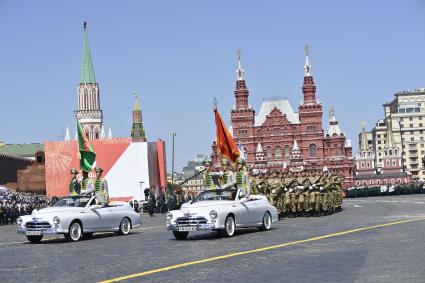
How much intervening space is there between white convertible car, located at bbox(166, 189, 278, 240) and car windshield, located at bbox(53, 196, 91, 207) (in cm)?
278

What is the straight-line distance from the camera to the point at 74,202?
70.0ft

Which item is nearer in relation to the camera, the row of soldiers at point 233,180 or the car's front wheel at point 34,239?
the car's front wheel at point 34,239

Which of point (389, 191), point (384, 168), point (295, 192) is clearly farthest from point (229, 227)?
point (384, 168)

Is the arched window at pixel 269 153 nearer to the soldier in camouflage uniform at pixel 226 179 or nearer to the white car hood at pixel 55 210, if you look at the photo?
the soldier in camouflage uniform at pixel 226 179

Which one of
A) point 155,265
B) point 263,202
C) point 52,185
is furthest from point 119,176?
point 155,265

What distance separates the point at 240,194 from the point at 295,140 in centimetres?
12208

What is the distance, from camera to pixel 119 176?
253 ft

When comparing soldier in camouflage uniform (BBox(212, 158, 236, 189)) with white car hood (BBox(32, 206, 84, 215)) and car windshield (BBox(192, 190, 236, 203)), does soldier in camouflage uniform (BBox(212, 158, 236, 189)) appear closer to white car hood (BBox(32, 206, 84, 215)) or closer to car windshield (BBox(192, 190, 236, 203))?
car windshield (BBox(192, 190, 236, 203))

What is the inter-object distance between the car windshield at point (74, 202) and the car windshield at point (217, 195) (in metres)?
3.08

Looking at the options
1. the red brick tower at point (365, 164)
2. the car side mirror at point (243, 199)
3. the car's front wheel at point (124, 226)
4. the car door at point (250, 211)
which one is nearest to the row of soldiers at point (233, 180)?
the car side mirror at point (243, 199)

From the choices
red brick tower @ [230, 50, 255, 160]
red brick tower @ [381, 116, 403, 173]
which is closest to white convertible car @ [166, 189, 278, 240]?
red brick tower @ [230, 50, 255, 160]

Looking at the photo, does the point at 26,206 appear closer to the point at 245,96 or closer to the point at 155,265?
the point at 155,265

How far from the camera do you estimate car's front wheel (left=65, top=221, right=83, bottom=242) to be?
68.0 ft

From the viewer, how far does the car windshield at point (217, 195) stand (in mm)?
20547
